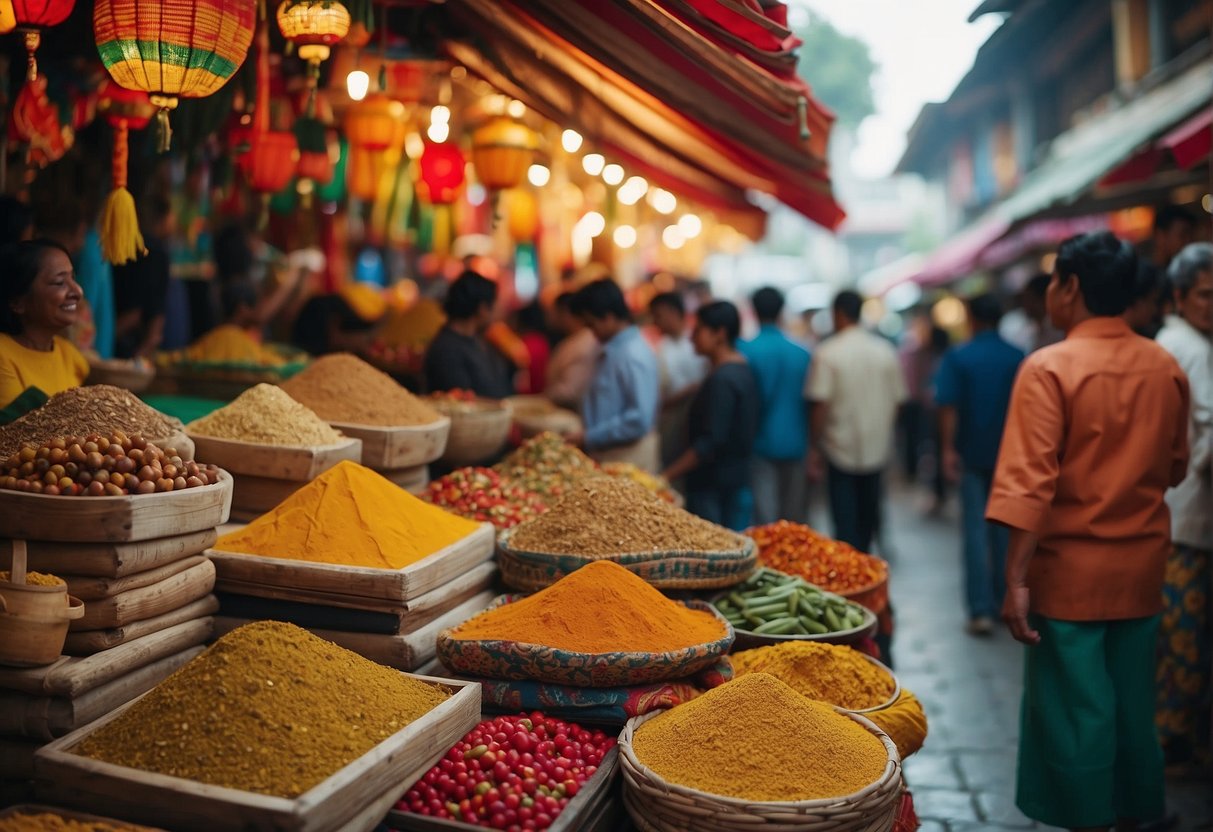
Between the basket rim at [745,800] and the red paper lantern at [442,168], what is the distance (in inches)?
155

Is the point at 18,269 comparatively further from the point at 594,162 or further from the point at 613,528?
the point at 594,162

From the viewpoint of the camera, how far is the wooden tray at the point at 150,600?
7.25 ft

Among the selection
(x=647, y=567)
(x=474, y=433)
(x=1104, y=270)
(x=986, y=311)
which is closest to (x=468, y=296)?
(x=474, y=433)

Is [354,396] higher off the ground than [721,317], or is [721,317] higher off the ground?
[721,317]

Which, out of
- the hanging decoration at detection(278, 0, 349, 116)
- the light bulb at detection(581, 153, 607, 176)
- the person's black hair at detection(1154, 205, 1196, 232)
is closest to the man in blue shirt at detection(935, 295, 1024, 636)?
the person's black hair at detection(1154, 205, 1196, 232)

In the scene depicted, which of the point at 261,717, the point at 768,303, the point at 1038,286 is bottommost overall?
the point at 261,717

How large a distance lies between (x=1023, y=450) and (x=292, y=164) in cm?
325

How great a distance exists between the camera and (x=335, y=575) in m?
2.54

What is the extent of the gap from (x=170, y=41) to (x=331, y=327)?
13.9ft

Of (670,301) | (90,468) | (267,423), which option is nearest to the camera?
(90,468)

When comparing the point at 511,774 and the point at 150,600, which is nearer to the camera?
the point at 511,774

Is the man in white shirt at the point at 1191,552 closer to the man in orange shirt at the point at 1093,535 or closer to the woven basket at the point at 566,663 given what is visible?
the man in orange shirt at the point at 1093,535

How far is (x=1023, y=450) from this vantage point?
2.88 m

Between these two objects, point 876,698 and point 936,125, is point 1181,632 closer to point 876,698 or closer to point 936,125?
point 876,698
